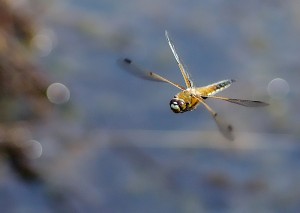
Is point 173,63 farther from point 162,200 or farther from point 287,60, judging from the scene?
point 162,200

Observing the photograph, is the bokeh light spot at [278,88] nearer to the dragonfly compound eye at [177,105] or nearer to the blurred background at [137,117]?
the blurred background at [137,117]

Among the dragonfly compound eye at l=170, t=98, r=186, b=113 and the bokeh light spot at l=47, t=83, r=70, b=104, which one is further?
the bokeh light spot at l=47, t=83, r=70, b=104

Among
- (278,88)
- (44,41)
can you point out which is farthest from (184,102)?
(44,41)

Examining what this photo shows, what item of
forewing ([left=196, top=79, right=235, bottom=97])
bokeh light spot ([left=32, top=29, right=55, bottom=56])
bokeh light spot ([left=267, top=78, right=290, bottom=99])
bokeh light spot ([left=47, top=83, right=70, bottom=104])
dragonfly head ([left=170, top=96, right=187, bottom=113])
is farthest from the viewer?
bokeh light spot ([left=32, top=29, right=55, bottom=56])

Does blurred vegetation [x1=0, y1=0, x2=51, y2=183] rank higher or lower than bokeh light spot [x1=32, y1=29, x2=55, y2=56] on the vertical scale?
lower

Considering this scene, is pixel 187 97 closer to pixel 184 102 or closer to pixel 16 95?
pixel 184 102

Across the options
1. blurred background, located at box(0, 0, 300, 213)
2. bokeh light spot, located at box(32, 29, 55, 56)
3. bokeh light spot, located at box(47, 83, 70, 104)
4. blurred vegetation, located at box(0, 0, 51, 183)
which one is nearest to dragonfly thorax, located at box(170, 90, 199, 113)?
blurred background, located at box(0, 0, 300, 213)

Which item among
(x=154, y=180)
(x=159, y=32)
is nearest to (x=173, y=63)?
(x=159, y=32)

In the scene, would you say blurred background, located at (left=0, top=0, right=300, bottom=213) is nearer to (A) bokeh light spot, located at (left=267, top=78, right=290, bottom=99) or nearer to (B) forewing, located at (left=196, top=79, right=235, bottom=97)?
(A) bokeh light spot, located at (left=267, top=78, right=290, bottom=99)

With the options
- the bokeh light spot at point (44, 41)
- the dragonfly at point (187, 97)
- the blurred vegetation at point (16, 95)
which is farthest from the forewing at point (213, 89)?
the bokeh light spot at point (44, 41)
